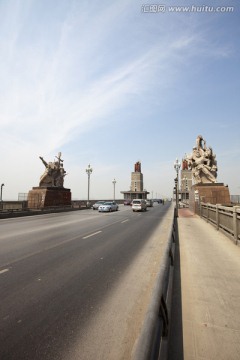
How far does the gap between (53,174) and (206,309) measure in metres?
37.2

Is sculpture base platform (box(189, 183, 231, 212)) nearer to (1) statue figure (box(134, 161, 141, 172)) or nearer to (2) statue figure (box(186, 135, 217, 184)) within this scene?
(2) statue figure (box(186, 135, 217, 184))

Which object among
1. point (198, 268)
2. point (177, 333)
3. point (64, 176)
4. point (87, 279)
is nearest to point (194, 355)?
point (177, 333)

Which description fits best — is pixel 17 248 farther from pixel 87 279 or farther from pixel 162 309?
pixel 162 309

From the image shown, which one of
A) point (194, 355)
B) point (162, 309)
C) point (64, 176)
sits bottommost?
point (194, 355)

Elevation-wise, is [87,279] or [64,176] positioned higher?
[64,176]

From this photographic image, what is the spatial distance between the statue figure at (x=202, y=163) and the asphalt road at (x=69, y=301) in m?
25.6

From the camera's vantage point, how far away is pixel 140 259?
7.89 m

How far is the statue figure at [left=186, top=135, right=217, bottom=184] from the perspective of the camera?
3212cm

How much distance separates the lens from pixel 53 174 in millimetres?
39312

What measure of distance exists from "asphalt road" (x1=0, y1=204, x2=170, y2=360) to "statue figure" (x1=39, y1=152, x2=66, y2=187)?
30.1 meters

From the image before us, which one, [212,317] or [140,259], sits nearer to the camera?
Answer: [212,317]

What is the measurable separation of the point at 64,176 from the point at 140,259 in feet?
116

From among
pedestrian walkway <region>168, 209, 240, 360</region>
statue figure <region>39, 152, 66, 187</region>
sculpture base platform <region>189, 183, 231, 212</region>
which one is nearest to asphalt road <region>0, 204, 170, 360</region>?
pedestrian walkway <region>168, 209, 240, 360</region>

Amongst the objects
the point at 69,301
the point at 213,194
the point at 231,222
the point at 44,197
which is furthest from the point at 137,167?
the point at 69,301
